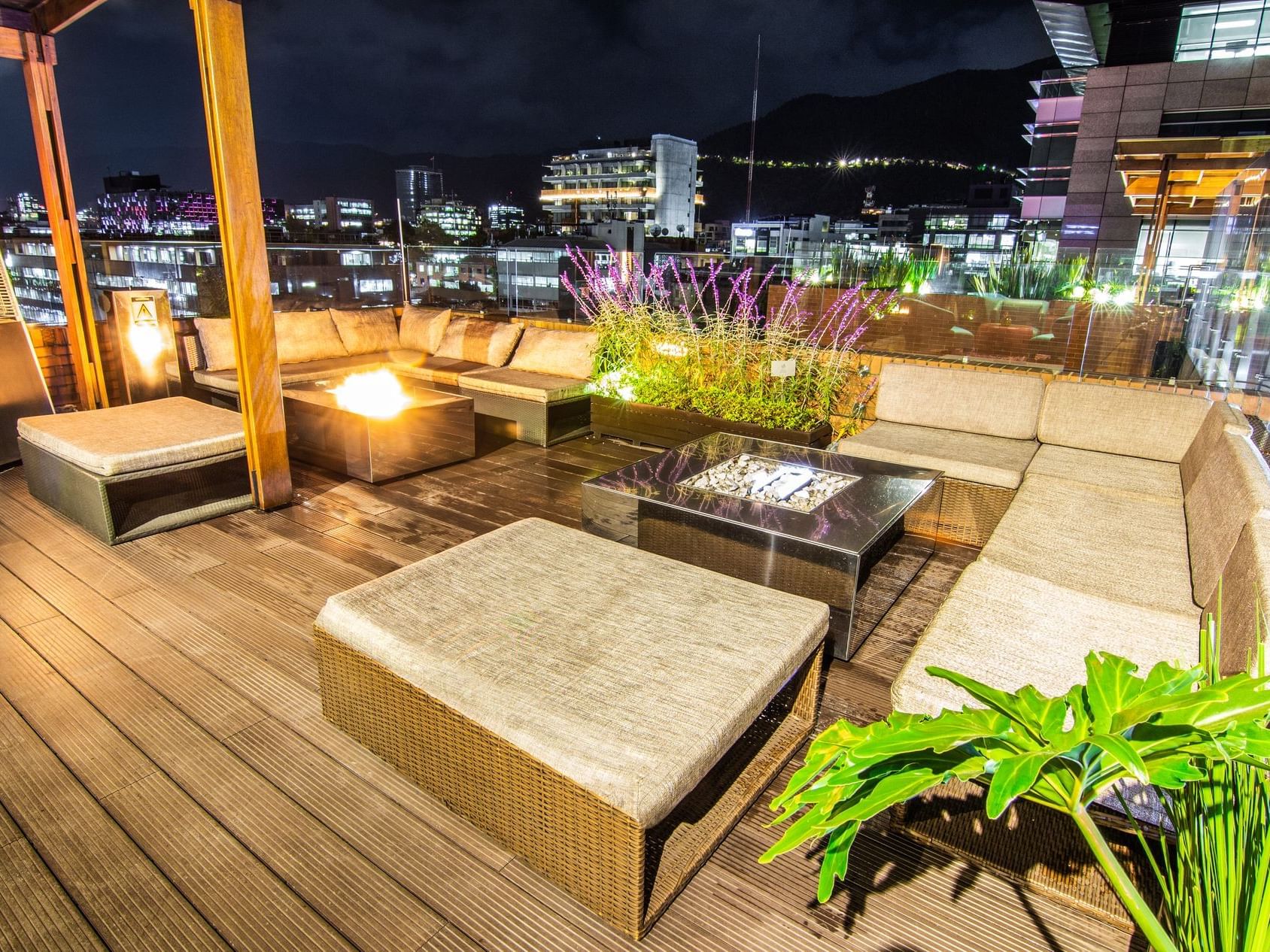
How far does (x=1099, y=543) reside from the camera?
8.15 feet

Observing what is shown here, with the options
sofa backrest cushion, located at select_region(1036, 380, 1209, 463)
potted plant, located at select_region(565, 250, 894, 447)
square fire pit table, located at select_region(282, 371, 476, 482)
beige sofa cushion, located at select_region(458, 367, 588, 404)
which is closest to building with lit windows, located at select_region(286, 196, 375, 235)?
beige sofa cushion, located at select_region(458, 367, 588, 404)

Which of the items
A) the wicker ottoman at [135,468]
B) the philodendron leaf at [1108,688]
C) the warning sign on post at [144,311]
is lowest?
the wicker ottoman at [135,468]

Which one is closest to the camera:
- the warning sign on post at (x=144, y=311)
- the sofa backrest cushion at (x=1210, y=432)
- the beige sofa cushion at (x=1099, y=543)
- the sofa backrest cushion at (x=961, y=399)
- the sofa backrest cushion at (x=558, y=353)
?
the beige sofa cushion at (x=1099, y=543)

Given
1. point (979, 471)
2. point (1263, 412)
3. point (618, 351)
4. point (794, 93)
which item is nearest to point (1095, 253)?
point (1263, 412)

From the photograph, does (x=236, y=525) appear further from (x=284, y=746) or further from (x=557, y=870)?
(x=557, y=870)

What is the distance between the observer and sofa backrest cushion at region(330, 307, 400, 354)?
18.7 ft

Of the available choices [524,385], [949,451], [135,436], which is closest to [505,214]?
[524,385]

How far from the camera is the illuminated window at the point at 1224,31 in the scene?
542 inches

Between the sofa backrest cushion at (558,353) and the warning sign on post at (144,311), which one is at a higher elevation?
the warning sign on post at (144,311)

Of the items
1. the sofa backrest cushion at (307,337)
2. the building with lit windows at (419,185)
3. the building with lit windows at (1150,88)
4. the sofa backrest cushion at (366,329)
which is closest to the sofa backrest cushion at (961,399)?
the sofa backrest cushion at (366,329)

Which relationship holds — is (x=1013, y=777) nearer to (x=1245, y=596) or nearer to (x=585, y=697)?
(x=585, y=697)

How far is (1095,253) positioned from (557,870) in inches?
236

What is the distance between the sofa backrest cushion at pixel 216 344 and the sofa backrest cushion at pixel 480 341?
157 cm

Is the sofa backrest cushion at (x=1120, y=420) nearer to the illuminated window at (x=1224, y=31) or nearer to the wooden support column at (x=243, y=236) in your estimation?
the wooden support column at (x=243, y=236)
